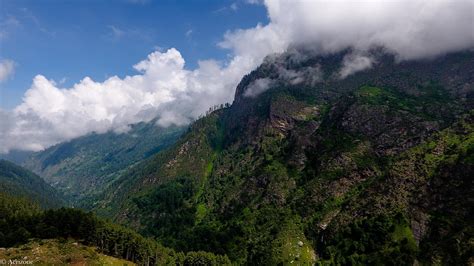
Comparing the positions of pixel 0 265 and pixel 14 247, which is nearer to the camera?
pixel 0 265

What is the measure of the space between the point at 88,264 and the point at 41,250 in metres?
24.4

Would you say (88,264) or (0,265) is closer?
(0,265)

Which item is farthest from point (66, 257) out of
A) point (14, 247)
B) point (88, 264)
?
point (14, 247)

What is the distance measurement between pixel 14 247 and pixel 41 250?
17.9 meters

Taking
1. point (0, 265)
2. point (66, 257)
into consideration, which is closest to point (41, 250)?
point (66, 257)

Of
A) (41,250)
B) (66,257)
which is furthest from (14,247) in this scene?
(66,257)

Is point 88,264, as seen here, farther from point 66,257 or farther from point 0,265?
point 0,265

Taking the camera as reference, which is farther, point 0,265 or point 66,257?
point 66,257

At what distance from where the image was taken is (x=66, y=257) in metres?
191

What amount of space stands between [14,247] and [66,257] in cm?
3090

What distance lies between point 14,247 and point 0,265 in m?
41.0

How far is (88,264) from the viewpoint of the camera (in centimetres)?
19250

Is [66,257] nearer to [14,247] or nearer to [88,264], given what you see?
[88,264]

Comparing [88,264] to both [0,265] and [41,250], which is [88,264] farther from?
[0,265]
